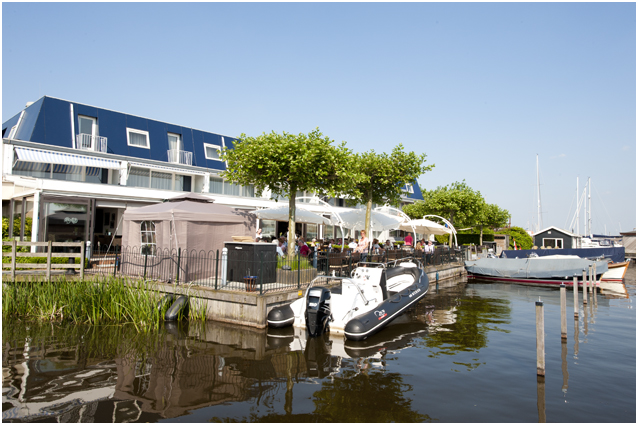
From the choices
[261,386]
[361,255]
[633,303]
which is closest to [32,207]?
[361,255]

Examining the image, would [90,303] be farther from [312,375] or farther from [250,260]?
[312,375]

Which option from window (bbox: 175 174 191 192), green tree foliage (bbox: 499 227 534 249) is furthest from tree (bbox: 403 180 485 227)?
window (bbox: 175 174 191 192)

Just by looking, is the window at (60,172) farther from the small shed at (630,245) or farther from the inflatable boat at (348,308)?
the small shed at (630,245)

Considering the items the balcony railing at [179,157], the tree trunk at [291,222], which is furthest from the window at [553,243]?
the balcony railing at [179,157]

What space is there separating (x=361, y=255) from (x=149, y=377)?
8416mm

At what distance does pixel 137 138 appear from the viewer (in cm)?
2167

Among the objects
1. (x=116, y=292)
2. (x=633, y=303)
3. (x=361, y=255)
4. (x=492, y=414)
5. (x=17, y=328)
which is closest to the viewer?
(x=492, y=414)

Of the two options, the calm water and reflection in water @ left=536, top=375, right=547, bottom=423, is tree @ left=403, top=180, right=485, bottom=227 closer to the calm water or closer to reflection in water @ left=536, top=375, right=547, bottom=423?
the calm water

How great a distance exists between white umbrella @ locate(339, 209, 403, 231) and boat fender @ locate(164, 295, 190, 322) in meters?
9.18

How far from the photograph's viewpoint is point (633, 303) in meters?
15.0

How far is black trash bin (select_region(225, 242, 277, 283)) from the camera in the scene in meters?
10.2

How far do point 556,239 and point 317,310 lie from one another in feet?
104

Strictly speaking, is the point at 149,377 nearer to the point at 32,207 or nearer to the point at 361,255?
the point at 361,255

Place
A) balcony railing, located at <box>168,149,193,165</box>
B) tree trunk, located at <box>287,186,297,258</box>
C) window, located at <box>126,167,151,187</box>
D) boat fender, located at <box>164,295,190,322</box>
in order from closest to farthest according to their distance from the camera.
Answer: boat fender, located at <box>164,295,190,322</box> < tree trunk, located at <box>287,186,297,258</box> < window, located at <box>126,167,151,187</box> < balcony railing, located at <box>168,149,193,165</box>
